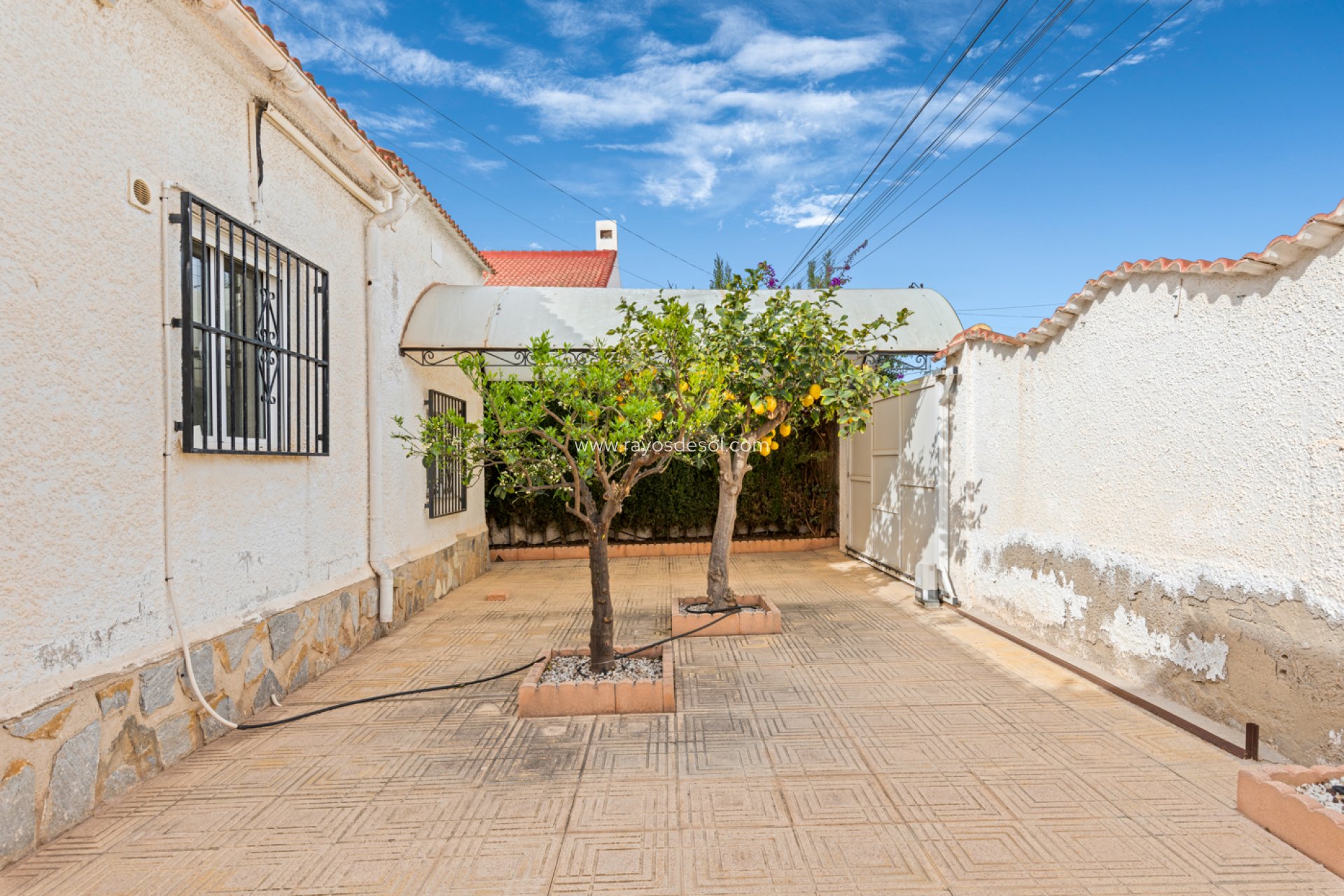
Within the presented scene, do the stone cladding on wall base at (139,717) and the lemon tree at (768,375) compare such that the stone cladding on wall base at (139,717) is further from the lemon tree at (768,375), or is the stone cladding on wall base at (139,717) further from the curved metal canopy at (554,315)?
the lemon tree at (768,375)

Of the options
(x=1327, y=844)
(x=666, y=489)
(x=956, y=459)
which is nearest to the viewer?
(x=1327, y=844)

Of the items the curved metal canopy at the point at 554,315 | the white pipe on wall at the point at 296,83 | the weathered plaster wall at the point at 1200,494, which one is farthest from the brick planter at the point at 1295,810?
the white pipe on wall at the point at 296,83

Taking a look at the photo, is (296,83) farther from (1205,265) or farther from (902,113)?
(902,113)

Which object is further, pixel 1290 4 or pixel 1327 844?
pixel 1290 4

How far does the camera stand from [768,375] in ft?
22.9

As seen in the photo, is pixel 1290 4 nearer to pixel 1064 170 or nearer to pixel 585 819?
pixel 1064 170

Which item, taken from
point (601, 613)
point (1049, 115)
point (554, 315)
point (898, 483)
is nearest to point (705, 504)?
point (898, 483)

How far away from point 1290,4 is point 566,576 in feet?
38.4

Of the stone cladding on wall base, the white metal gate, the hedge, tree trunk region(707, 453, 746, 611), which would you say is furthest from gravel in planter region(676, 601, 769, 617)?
the hedge

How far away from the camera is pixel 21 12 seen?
2.96m

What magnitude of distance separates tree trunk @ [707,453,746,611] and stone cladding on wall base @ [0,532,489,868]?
11.4 ft

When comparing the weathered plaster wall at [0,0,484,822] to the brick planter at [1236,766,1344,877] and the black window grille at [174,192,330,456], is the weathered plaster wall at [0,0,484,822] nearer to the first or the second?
the black window grille at [174,192,330,456]

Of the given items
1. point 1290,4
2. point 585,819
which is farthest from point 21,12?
point 1290,4

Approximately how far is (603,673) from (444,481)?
16.3ft
